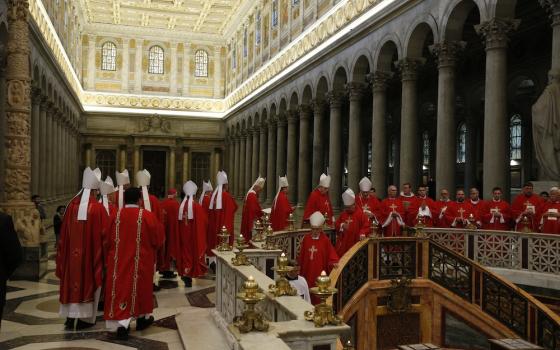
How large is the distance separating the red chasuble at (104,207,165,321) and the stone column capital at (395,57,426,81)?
40.9ft

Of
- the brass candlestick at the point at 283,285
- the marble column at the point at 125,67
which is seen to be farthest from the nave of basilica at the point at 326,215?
the marble column at the point at 125,67

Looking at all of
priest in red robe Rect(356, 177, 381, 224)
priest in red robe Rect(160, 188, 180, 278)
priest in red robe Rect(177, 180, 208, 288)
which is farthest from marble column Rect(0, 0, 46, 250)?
priest in red robe Rect(356, 177, 381, 224)

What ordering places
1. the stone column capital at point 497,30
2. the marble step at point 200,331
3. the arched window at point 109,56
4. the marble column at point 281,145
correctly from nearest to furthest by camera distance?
1. the marble step at point 200,331
2. the stone column capital at point 497,30
3. the marble column at point 281,145
4. the arched window at point 109,56

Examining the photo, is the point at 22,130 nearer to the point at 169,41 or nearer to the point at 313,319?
the point at 313,319

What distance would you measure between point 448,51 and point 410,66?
1.97 meters

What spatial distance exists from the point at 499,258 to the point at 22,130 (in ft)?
32.5

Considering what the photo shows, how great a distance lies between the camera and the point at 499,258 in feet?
35.0

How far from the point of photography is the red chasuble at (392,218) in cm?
1212

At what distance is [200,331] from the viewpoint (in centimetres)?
612

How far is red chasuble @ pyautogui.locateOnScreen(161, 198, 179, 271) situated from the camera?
10211mm

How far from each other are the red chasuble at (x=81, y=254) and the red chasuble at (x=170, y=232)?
3106mm

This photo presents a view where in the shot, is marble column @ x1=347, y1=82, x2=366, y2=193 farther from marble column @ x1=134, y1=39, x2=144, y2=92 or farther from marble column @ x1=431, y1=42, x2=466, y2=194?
marble column @ x1=134, y1=39, x2=144, y2=92

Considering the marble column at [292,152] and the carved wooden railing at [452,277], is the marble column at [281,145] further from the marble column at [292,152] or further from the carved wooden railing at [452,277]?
the carved wooden railing at [452,277]

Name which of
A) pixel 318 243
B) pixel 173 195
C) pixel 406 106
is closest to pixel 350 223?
pixel 318 243
